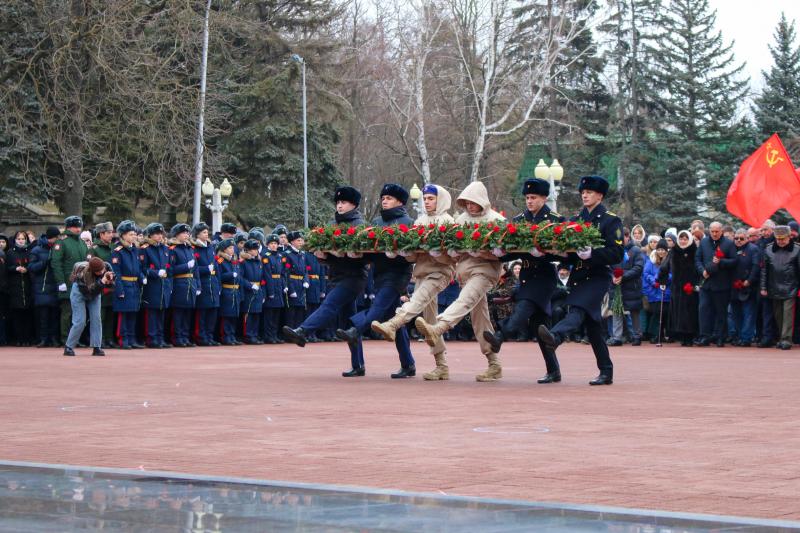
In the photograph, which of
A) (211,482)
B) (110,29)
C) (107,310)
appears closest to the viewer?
(211,482)

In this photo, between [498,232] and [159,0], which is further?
[159,0]

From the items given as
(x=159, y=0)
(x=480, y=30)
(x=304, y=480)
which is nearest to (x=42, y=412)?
(x=304, y=480)

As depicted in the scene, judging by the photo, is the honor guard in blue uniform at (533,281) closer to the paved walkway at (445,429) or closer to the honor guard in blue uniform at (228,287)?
the paved walkway at (445,429)

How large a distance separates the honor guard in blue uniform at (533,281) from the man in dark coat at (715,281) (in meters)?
10.3

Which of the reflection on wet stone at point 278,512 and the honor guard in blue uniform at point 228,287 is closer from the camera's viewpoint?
the reflection on wet stone at point 278,512

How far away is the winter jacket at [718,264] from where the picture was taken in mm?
24188

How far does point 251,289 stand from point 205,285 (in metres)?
1.34

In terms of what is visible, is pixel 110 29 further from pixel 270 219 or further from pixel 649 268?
pixel 270 219

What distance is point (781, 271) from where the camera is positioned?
76.4 ft

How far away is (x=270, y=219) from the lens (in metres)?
53.6

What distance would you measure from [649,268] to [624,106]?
36.7 m

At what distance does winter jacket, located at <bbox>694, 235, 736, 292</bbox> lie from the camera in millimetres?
24188

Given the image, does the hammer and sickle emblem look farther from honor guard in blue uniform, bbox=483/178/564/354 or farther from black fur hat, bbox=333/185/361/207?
black fur hat, bbox=333/185/361/207

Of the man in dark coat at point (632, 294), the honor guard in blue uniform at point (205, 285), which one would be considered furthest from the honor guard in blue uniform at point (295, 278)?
the man in dark coat at point (632, 294)
